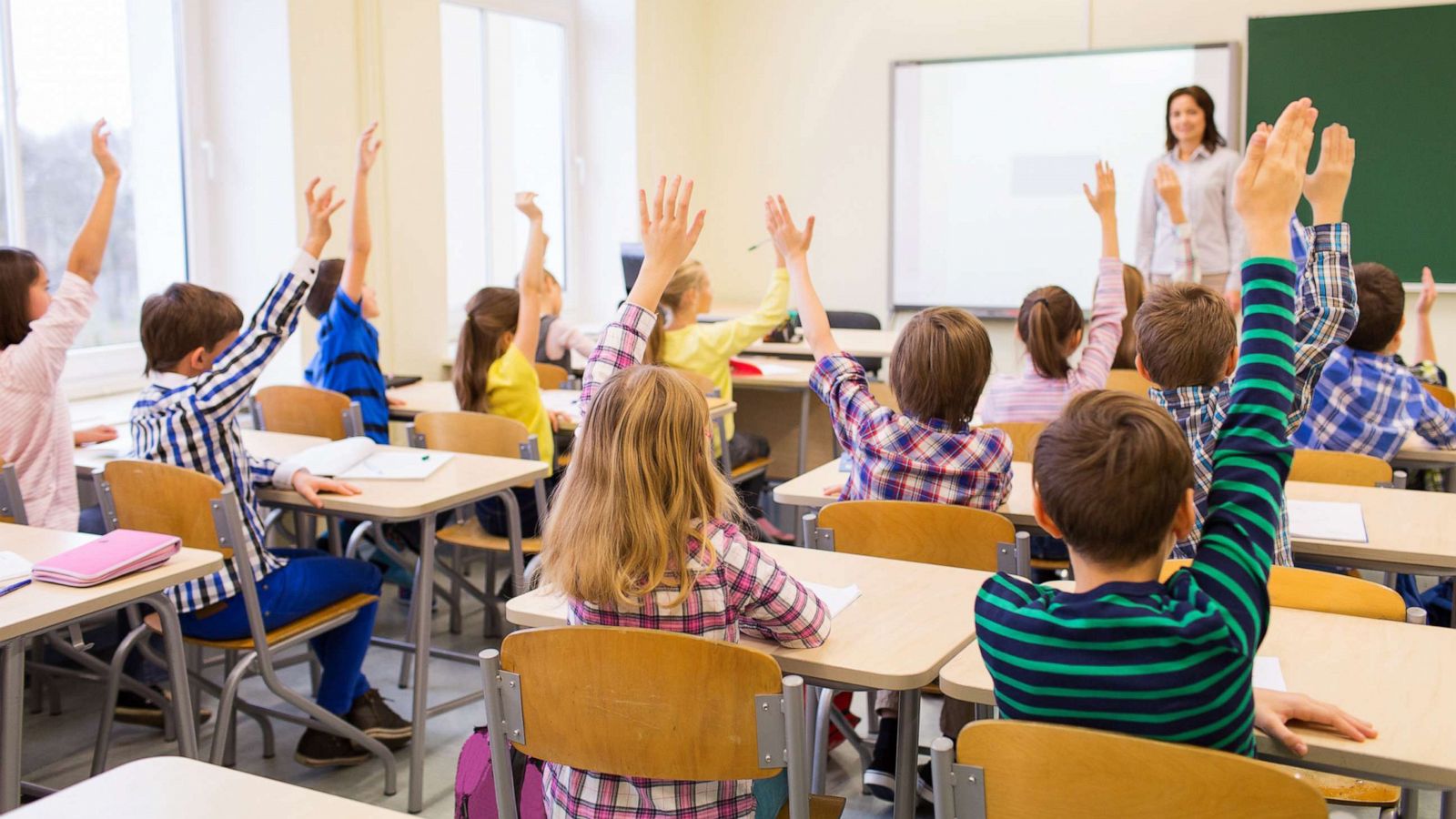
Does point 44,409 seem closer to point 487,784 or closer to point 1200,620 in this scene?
point 487,784

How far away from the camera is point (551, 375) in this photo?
479cm

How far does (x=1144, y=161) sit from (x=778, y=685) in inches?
207

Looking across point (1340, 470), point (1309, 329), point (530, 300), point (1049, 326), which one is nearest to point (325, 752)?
point (530, 300)

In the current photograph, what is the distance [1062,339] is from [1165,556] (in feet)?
6.84

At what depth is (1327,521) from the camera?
2.49 meters

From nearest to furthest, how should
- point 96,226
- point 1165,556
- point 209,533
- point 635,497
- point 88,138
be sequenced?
point 1165,556, point 635,497, point 209,533, point 96,226, point 88,138

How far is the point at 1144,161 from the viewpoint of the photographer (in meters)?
6.18

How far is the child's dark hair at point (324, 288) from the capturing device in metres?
4.06

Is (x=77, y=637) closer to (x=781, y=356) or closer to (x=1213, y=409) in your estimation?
(x=1213, y=409)

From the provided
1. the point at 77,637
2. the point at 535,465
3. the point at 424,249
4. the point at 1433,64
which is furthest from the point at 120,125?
the point at 1433,64

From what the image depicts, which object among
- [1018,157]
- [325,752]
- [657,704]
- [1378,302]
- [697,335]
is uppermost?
[1018,157]

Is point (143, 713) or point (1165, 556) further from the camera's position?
point (143, 713)

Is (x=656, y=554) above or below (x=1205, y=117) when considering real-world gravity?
below

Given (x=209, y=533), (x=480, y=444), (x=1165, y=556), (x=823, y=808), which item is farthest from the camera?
(x=480, y=444)
